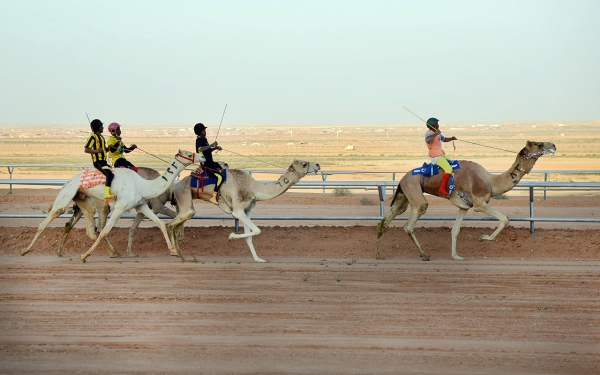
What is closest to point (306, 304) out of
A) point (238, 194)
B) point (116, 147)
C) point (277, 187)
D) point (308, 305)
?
point (308, 305)

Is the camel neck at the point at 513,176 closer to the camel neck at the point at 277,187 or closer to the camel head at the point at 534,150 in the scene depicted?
the camel head at the point at 534,150

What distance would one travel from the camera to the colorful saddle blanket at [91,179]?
1502 centimetres

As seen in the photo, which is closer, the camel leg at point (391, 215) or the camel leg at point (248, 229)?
the camel leg at point (248, 229)

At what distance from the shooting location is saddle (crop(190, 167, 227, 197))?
1519cm

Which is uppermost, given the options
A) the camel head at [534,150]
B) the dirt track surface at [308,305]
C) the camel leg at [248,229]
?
the camel head at [534,150]

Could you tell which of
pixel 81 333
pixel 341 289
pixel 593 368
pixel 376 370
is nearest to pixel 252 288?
pixel 341 289

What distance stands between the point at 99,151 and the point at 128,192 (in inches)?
33.5

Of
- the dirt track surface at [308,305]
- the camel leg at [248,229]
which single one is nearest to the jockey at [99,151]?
the dirt track surface at [308,305]

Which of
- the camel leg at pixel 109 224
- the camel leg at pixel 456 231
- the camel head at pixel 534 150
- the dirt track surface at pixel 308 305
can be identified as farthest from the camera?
the camel head at pixel 534 150

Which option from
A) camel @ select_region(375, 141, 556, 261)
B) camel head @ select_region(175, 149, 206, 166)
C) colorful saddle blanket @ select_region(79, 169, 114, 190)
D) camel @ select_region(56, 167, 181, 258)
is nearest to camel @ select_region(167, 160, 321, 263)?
camel head @ select_region(175, 149, 206, 166)

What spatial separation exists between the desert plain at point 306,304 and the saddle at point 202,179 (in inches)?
51.3

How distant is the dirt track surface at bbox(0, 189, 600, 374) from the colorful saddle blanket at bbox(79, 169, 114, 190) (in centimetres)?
134

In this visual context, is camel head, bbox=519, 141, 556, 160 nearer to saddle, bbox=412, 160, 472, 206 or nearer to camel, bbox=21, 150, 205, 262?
saddle, bbox=412, 160, 472, 206

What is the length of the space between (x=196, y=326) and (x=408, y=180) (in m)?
6.37
